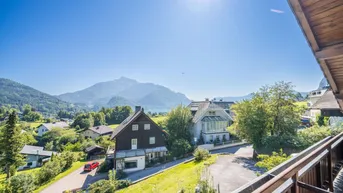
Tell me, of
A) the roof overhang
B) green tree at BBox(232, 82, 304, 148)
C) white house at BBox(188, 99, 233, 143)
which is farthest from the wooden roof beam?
white house at BBox(188, 99, 233, 143)

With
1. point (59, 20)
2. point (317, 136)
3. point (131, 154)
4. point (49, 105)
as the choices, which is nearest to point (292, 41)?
point (317, 136)

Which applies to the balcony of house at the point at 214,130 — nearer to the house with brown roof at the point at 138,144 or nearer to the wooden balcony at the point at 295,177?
the house with brown roof at the point at 138,144

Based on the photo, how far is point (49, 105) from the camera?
190m

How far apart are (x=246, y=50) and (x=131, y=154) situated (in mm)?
18593

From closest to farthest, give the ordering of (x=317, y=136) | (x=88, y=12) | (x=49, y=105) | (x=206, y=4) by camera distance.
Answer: (x=206, y=4)
(x=317, y=136)
(x=88, y=12)
(x=49, y=105)

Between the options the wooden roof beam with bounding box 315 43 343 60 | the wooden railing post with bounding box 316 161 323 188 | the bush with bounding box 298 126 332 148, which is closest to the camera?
the wooden roof beam with bounding box 315 43 343 60

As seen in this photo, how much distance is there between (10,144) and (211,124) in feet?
95.6

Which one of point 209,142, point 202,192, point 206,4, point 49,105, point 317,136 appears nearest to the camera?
point 202,192

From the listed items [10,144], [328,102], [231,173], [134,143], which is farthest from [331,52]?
[10,144]

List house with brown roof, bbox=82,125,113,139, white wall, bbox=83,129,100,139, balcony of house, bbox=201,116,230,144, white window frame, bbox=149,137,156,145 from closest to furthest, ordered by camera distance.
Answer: white window frame, bbox=149,137,156,145 → balcony of house, bbox=201,116,230,144 → house with brown roof, bbox=82,125,113,139 → white wall, bbox=83,129,100,139

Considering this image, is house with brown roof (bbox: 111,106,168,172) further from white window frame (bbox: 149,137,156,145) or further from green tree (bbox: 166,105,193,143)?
green tree (bbox: 166,105,193,143)

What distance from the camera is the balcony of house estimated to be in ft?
83.4

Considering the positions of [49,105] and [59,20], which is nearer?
[59,20]

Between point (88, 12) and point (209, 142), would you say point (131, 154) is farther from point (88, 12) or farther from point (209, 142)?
point (88, 12)
